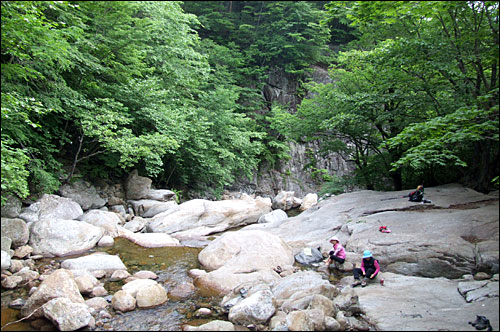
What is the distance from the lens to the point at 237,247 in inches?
361

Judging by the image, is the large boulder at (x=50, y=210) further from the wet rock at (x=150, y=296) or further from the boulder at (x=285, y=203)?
the boulder at (x=285, y=203)

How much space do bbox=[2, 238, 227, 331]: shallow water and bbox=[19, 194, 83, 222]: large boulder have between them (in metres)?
2.02

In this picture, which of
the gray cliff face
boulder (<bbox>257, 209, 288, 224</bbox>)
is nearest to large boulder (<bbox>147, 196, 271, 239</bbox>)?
boulder (<bbox>257, 209, 288, 224</bbox>)

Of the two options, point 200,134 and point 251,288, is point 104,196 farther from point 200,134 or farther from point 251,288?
point 251,288

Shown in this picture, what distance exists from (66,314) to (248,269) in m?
4.38

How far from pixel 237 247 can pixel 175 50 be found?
12.3 meters

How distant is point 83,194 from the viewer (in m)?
12.8

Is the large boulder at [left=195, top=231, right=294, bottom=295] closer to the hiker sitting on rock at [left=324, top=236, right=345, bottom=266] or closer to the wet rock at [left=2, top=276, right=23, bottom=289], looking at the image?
the hiker sitting on rock at [left=324, top=236, right=345, bottom=266]

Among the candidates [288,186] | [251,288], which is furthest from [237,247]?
[288,186]

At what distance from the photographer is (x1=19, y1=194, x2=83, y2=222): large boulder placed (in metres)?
9.52

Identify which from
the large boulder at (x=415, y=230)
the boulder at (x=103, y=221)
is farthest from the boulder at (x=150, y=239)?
the large boulder at (x=415, y=230)

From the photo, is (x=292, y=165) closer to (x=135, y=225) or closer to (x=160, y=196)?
(x=160, y=196)

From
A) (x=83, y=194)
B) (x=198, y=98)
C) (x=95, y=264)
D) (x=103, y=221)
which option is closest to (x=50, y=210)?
(x=103, y=221)

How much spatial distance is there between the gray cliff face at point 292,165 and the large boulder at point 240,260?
57.4 feet
